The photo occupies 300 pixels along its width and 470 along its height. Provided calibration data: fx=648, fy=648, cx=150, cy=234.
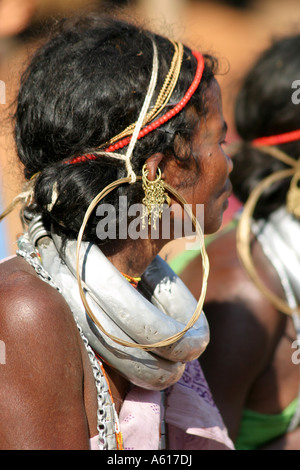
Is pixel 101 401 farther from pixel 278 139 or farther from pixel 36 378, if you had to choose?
pixel 278 139

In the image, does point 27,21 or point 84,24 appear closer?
point 84,24

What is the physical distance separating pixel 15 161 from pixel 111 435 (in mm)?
824

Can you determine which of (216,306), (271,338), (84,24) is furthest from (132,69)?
(271,338)

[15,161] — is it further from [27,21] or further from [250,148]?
[250,148]

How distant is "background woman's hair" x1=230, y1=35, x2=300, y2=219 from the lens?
2.82 m

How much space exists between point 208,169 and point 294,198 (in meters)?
0.98

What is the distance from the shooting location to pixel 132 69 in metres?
1.72

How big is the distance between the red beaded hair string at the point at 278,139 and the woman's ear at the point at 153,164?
1237 mm

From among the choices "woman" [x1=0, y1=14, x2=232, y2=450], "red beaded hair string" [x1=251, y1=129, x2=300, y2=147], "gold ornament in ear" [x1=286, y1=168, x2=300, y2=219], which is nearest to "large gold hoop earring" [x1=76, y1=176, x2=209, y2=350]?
"woman" [x1=0, y1=14, x2=232, y2=450]

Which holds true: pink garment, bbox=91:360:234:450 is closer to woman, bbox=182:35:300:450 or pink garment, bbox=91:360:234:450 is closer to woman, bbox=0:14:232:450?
woman, bbox=0:14:232:450

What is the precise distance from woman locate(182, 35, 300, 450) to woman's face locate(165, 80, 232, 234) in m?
0.73

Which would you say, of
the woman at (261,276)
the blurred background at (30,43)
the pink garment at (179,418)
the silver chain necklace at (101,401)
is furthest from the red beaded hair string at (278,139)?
the silver chain necklace at (101,401)

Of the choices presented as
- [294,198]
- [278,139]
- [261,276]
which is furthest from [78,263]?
[278,139]

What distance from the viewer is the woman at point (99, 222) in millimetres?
1533
